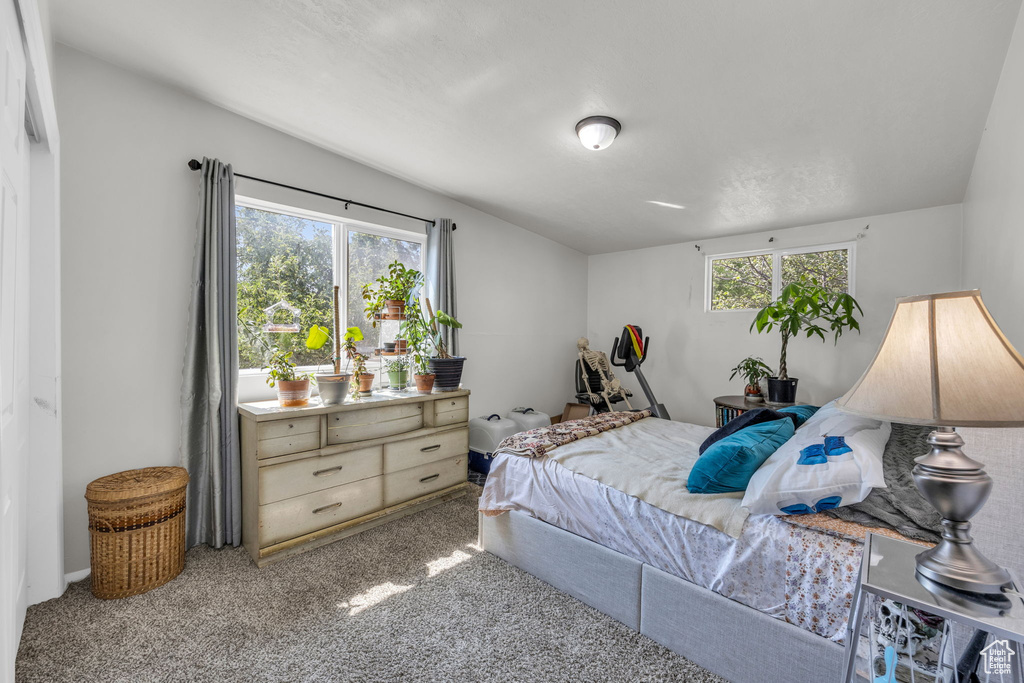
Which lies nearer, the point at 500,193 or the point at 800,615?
the point at 800,615

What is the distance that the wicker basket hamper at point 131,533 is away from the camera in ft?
6.70

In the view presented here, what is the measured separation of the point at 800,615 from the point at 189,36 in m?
3.50

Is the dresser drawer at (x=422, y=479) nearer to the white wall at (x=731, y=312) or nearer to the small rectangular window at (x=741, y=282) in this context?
the white wall at (x=731, y=312)

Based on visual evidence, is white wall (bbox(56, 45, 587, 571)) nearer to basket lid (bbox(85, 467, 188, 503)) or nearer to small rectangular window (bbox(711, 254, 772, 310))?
basket lid (bbox(85, 467, 188, 503))

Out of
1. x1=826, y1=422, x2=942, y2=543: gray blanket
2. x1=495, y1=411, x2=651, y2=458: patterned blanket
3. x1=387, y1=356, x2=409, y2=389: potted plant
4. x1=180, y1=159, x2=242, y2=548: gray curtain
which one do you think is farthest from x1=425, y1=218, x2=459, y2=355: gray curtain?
x1=826, y1=422, x2=942, y2=543: gray blanket

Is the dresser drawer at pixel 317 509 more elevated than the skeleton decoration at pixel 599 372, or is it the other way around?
the skeleton decoration at pixel 599 372

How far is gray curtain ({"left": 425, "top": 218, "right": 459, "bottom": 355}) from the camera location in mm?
3764

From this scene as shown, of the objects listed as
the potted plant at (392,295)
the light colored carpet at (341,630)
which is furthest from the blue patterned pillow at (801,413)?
the potted plant at (392,295)

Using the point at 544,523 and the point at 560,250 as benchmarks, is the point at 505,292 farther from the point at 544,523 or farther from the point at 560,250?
the point at 544,523

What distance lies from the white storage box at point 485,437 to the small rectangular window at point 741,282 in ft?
8.38

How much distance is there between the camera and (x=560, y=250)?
5246 mm

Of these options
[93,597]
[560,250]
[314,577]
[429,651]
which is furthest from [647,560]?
[560,250]

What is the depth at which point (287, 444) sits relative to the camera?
247cm

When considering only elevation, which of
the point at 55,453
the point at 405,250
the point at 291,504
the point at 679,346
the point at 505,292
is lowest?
the point at 291,504
